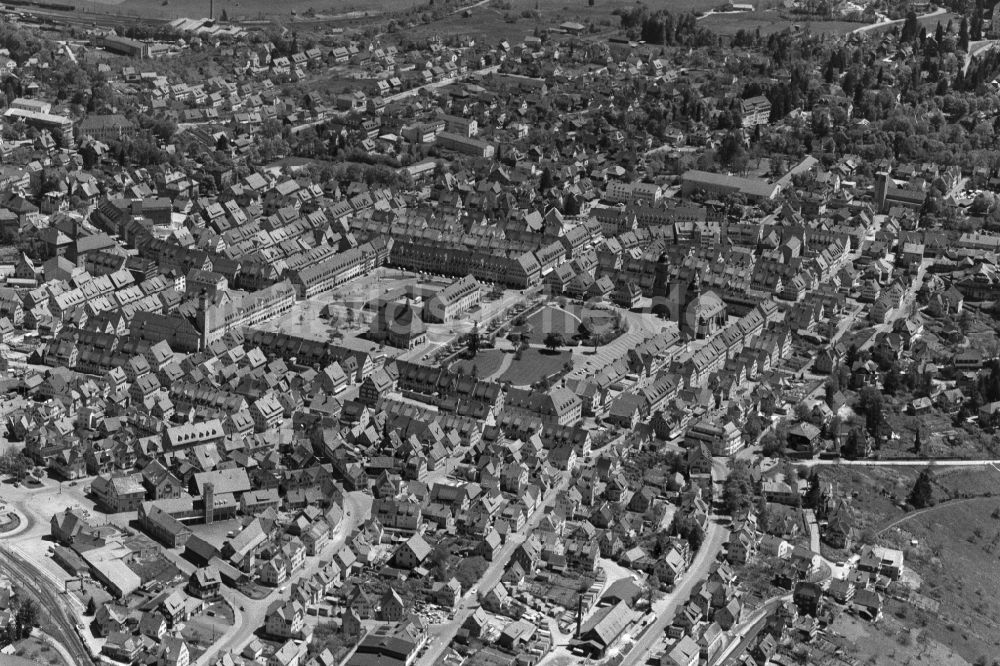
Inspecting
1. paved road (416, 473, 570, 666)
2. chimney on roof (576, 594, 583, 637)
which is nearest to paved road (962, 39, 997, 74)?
paved road (416, 473, 570, 666)

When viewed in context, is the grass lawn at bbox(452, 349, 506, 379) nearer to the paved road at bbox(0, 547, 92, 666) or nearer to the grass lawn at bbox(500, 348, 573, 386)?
the grass lawn at bbox(500, 348, 573, 386)

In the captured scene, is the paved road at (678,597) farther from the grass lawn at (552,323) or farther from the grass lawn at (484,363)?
the grass lawn at (552,323)

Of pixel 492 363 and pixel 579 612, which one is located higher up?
pixel 579 612

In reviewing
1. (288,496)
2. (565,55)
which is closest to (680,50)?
(565,55)

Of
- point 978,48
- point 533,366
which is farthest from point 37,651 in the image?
point 978,48

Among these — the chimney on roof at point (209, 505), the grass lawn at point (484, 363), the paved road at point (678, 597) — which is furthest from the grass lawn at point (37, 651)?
the grass lawn at point (484, 363)

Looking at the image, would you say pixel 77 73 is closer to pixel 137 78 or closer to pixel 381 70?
pixel 137 78

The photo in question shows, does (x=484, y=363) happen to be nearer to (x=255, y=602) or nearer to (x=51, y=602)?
(x=255, y=602)
